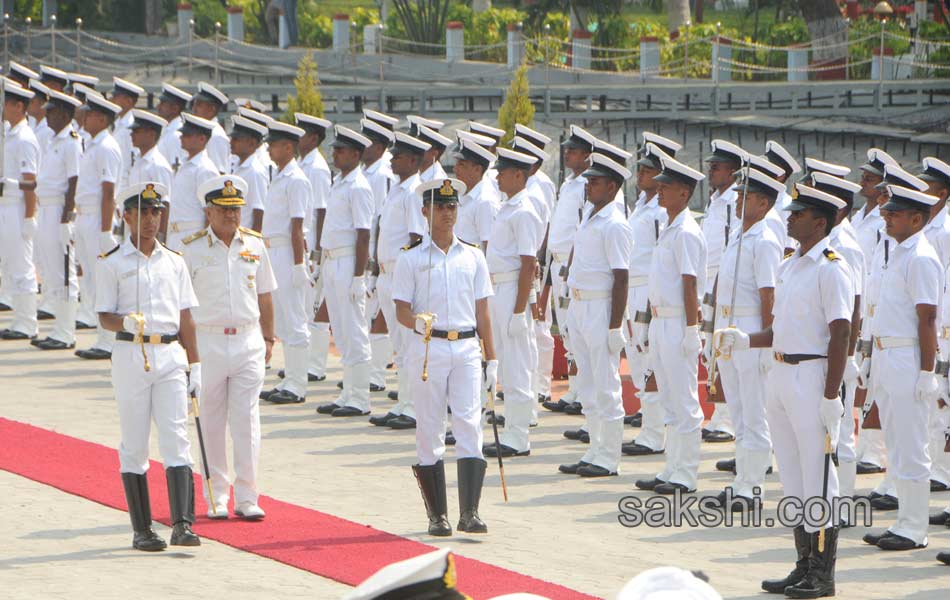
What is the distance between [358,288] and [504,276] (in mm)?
1793

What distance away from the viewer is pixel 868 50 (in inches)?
1256

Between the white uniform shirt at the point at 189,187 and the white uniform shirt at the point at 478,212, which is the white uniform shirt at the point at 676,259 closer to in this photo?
the white uniform shirt at the point at 478,212

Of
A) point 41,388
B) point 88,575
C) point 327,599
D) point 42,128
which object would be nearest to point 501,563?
point 327,599

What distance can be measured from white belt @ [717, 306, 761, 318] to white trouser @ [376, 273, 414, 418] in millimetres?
3094

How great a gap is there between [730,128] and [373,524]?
17.3 meters

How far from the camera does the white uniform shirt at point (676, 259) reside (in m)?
10.8

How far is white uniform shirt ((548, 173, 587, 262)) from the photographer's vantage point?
43.3 ft

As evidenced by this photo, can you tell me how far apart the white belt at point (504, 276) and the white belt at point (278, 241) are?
2.60m

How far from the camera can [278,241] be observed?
46.4 feet

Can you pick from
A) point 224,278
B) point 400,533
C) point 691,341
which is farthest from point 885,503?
point 224,278

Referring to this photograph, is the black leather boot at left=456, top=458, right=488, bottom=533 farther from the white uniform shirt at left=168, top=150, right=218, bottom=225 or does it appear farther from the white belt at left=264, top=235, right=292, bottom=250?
the white uniform shirt at left=168, top=150, right=218, bottom=225

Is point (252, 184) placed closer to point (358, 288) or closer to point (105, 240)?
point (358, 288)

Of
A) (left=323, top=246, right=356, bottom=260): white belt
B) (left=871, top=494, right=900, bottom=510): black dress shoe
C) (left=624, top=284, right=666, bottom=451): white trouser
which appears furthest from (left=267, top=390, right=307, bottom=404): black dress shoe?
(left=871, top=494, right=900, bottom=510): black dress shoe

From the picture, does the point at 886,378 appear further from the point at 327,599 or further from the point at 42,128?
the point at 42,128
